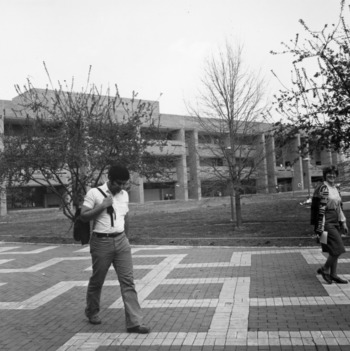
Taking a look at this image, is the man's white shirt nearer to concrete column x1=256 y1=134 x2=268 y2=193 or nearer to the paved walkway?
the paved walkway

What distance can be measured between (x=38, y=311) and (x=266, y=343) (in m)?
3.09

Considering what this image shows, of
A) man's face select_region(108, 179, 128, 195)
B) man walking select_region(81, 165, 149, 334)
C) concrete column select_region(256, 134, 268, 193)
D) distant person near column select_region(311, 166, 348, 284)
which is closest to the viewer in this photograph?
man walking select_region(81, 165, 149, 334)

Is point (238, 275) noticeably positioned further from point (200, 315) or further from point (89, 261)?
point (89, 261)

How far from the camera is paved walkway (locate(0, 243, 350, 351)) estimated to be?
4559 mm

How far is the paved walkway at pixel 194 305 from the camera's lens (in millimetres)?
4559

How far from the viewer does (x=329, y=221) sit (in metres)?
6.81

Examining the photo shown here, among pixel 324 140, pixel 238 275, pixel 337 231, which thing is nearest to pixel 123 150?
pixel 324 140

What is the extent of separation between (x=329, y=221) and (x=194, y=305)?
239 cm

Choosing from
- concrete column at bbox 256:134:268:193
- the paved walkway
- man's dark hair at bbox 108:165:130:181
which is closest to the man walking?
man's dark hair at bbox 108:165:130:181

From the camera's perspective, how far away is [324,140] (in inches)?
456

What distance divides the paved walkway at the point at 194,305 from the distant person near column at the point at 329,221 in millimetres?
314

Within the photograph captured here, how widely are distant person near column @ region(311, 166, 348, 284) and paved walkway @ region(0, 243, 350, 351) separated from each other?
1.03 ft

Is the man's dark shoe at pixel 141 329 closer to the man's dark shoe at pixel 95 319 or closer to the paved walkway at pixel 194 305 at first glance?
the paved walkway at pixel 194 305

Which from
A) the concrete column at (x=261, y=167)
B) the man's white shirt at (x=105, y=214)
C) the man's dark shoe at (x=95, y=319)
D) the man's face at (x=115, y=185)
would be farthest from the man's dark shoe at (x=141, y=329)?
the concrete column at (x=261, y=167)
